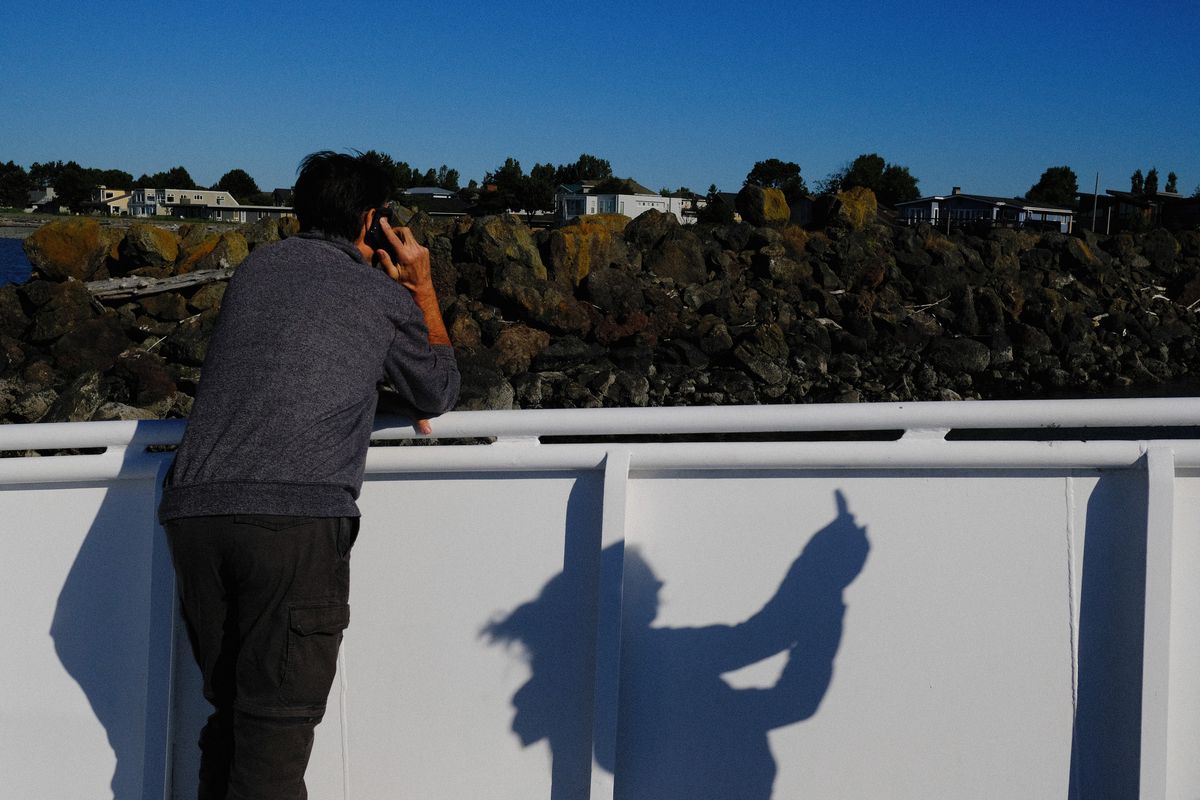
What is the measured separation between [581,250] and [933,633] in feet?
70.4

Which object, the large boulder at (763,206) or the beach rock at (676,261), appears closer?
the beach rock at (676,261)

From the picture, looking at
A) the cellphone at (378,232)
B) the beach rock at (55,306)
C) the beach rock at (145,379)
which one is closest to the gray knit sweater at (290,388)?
the cellphone at (378,232)

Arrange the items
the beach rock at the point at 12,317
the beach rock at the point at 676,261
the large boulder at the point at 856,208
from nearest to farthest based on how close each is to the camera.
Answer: the beach rock at the point at 12,317
the beach rock at the point at 676,261
the large boulder at the point at 856,208

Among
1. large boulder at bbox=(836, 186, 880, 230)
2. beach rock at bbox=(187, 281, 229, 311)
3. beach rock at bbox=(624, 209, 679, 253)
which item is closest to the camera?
beach rock at bbox=(187, 281, 229, 311)

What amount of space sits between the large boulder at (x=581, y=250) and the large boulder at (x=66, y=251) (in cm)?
896

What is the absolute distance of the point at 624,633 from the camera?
2.56m

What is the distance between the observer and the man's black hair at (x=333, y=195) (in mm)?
2500

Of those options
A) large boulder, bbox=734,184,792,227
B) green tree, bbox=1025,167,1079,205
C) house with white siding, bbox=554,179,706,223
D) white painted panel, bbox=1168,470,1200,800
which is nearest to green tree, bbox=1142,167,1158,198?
green tree, bbox=1025,167,1079,205

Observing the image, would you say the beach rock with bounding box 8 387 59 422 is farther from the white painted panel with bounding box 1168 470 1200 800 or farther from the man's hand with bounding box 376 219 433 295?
the white painted panel with bounding box 1168 470 1200 800

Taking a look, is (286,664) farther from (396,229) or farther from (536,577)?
(396,229)

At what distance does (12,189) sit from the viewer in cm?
10744

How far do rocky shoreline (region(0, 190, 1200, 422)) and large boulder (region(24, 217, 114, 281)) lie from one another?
4 cm

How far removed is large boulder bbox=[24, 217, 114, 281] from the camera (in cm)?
2083

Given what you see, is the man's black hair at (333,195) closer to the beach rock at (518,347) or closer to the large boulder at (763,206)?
the beach rock at (518,347)
